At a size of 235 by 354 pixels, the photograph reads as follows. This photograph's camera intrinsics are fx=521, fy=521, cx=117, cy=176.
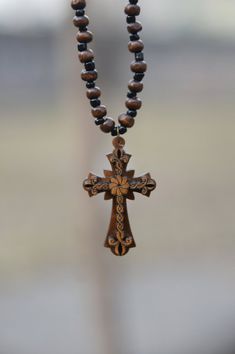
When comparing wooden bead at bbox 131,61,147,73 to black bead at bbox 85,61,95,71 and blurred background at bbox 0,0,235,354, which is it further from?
blurred background at bbox 0,0,235,354

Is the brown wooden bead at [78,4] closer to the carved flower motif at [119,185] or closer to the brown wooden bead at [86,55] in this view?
the brown wooden bead at [86,55]

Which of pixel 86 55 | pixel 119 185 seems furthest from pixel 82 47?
pixel 119 185

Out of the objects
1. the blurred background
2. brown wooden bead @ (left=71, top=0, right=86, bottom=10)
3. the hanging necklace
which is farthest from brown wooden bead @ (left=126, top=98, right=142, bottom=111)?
the blurred background

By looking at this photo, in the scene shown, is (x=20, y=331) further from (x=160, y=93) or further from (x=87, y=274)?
(x=160, y=93)

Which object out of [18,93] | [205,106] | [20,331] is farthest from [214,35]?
[20,331]

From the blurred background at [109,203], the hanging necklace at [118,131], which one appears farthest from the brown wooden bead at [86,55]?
the blurred background at [109,203]
